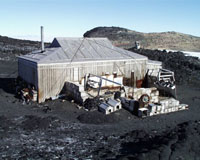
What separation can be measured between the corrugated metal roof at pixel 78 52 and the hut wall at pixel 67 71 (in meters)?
0.45

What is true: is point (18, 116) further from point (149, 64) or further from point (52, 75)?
point (149, 64)

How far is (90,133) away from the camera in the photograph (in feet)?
44.6

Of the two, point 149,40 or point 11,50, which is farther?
point 149,40

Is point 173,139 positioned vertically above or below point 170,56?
below

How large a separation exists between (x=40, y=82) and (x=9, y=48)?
31.5 m

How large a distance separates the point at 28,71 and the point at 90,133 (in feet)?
32.2

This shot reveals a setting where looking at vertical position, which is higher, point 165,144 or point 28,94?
point 28,94

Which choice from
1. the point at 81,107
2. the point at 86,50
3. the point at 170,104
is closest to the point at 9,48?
the point at 86,50

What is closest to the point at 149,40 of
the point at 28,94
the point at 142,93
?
the point at 142,93

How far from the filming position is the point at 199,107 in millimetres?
19250

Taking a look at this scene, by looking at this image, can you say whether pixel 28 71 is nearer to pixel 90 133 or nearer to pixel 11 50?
pixel 90 133

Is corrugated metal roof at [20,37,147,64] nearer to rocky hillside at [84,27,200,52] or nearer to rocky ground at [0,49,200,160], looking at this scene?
rocky ground at [0,49,200,160]

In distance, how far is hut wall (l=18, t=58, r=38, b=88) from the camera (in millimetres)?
19289

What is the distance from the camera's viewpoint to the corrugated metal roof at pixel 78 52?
65.3 ft
